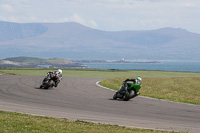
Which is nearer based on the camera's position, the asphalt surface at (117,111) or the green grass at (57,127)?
the green grass at (57,127)

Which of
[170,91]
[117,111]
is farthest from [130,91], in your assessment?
[170,91]

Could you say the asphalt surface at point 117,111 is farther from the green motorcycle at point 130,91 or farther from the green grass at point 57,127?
the green grass at point 57,127

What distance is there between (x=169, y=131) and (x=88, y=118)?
3887mm

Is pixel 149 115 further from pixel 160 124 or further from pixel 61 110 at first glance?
pixel 61 110

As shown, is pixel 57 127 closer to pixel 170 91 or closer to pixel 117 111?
pixel 117 111

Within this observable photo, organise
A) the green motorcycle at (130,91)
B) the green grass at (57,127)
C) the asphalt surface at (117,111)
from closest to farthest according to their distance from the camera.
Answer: the green grass at (57,127) → the asphalt surface at (117,111) → the green motorcycle at (130,91)

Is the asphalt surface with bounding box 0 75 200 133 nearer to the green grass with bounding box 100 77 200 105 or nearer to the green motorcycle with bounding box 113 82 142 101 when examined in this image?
the green motorcycle with bounding box 113 82 142 101

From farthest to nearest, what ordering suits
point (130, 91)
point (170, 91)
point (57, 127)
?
point (170, 91), point (130, 91), point (57, 127)

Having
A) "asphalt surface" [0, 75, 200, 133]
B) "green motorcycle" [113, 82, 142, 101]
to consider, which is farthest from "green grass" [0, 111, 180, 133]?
"green motorcycle" [113, 82, 142, 101]

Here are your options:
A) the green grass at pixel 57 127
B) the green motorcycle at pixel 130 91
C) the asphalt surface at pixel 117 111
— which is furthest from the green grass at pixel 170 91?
the green grass at pixel 57 127

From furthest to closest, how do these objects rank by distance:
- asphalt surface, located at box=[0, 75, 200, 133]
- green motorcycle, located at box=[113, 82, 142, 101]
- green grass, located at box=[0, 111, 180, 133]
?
green motorcycle, located at box=[113, 82, 142, 101] → asphalt surface, located at box=[0, 75, 200, 133] → green grass, located at box=[0, 111, 180, 133]

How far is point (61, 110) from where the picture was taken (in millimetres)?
18062

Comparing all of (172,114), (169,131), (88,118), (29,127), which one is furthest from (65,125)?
(172,114)

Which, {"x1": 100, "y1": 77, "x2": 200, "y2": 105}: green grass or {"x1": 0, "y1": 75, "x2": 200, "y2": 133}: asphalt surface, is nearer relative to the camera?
{"x1": 0, "y1": 75, "x2": 200, "y2": 133}: asphalt surface
